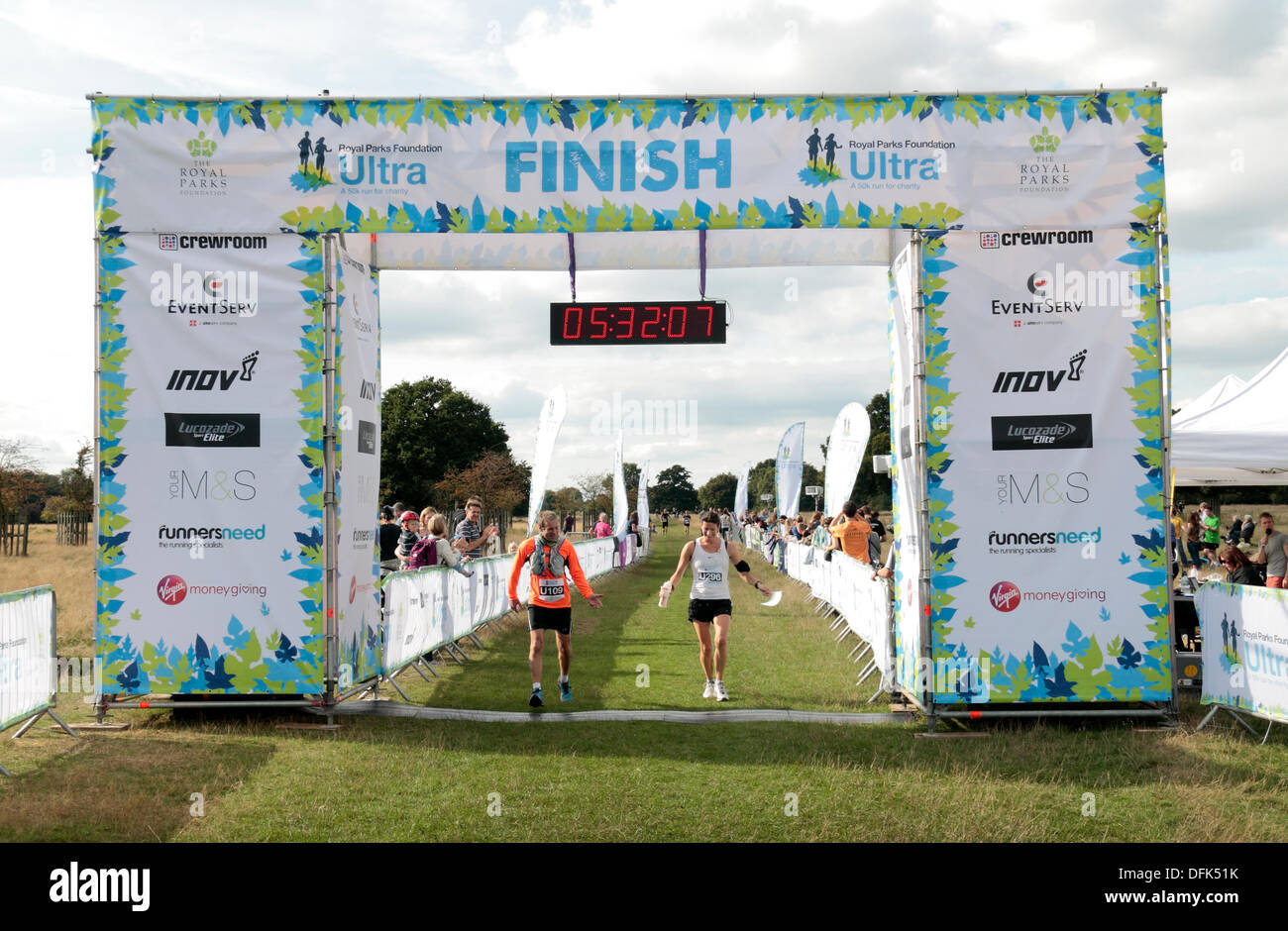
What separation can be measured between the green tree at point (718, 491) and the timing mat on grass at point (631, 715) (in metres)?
Answer: 146

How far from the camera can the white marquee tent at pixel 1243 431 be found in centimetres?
1233

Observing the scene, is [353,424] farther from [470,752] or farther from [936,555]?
[936,555]

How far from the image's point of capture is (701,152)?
9242 millimetres

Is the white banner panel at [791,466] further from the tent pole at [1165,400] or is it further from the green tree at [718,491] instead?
the green tree at [718,491]

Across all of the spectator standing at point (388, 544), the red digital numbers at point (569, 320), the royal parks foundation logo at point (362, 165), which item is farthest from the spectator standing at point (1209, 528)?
the royal parks foundation logo at point (362, 165)

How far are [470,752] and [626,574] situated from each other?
2367cm

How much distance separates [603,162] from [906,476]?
4091 millimetres

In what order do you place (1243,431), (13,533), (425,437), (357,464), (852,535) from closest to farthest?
(357,464) → (1243,431) → (852,535) → (13,533) → (425,437)

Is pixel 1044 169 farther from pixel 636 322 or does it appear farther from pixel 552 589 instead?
pixel 552 589

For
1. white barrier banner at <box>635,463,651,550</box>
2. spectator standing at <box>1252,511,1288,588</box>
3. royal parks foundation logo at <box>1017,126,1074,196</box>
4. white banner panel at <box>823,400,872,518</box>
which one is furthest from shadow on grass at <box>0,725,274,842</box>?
white barrier banner at <box>635,463,651,550</box>

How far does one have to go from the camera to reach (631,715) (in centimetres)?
917

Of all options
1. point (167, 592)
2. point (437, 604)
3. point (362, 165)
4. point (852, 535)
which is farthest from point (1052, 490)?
point (167, 592)

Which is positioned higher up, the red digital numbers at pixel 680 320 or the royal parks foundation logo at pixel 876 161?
the royal parks foundation logo at pixel 876 161

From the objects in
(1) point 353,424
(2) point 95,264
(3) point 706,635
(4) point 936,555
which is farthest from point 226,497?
(4) point 936,555
